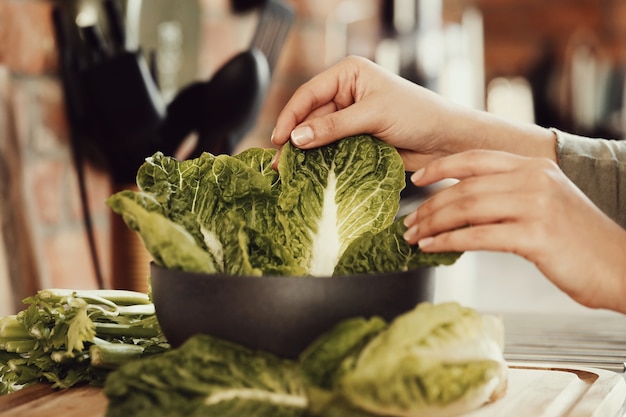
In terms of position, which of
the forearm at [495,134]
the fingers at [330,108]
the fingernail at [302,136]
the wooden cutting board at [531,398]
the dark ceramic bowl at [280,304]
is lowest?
the wooden cutting board at [531,398]

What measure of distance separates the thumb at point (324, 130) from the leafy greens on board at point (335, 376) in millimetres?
275

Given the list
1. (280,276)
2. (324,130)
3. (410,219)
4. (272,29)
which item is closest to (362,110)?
(324,130)

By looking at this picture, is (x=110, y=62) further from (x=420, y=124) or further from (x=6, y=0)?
(x=420, y=124)

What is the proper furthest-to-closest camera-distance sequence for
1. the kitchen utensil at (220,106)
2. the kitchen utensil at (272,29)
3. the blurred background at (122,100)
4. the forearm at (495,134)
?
the kitchen utensil at (272,29)
the kitchen utensil at (220,106)
the blurred background at (122,100)
the forearm at (495,134)

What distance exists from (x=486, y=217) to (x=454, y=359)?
0.16 metres

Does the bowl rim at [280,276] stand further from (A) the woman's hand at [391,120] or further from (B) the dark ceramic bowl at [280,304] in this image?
(A) the woman's hand at [391,120]

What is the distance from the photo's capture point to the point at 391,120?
3.53 feet

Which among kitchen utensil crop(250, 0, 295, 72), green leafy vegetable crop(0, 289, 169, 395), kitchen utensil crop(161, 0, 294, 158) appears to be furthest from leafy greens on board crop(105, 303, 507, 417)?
Answer: kitchen utensil crop(250, 0, 295, 72)

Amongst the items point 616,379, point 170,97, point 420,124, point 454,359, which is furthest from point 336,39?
point 454,359

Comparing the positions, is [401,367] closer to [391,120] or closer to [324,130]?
[324,130]

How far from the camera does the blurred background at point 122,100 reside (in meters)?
1.46

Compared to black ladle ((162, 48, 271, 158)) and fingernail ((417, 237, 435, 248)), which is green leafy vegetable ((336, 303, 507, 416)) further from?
black ladle ((162, 48, 271, 158))

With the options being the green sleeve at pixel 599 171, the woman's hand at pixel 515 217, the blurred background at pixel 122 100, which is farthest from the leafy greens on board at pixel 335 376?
the blurred background at pixel 122 100

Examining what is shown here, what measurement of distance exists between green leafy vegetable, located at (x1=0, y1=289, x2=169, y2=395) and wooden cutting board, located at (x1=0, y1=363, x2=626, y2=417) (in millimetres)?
23
